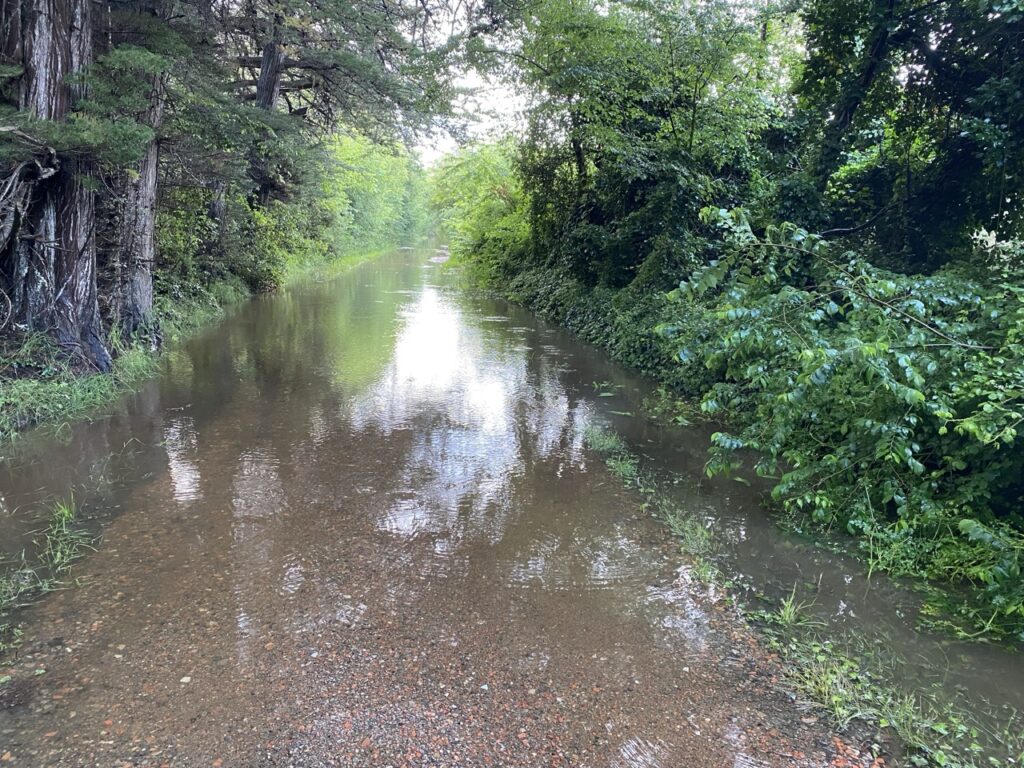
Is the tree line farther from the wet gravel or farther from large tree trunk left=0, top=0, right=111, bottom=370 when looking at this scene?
the wet gravel

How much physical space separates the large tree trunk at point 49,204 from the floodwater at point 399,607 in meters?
1.36

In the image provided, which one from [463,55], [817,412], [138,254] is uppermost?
[463,55]

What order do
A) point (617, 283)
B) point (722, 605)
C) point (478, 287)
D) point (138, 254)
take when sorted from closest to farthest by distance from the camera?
point (722, 605) → point (138, 254) → point (617, 283) → point (478, 287)

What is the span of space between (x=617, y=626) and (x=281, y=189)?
16756 mm

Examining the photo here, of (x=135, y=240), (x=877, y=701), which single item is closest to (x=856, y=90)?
(x=877, y=701)

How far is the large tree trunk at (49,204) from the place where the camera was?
256 inches

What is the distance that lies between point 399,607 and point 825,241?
420cm

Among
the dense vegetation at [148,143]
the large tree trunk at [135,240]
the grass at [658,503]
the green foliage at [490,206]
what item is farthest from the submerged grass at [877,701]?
the green foliage at [490,206]

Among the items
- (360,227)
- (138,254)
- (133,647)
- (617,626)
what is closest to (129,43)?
(138,254)

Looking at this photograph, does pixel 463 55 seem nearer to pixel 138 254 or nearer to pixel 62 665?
pixel 138 254

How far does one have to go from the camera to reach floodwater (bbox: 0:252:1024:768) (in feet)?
9.29

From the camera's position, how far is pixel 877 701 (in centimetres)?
311

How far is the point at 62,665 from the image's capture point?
3.18 m

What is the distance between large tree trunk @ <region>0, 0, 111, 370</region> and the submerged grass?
761cm
